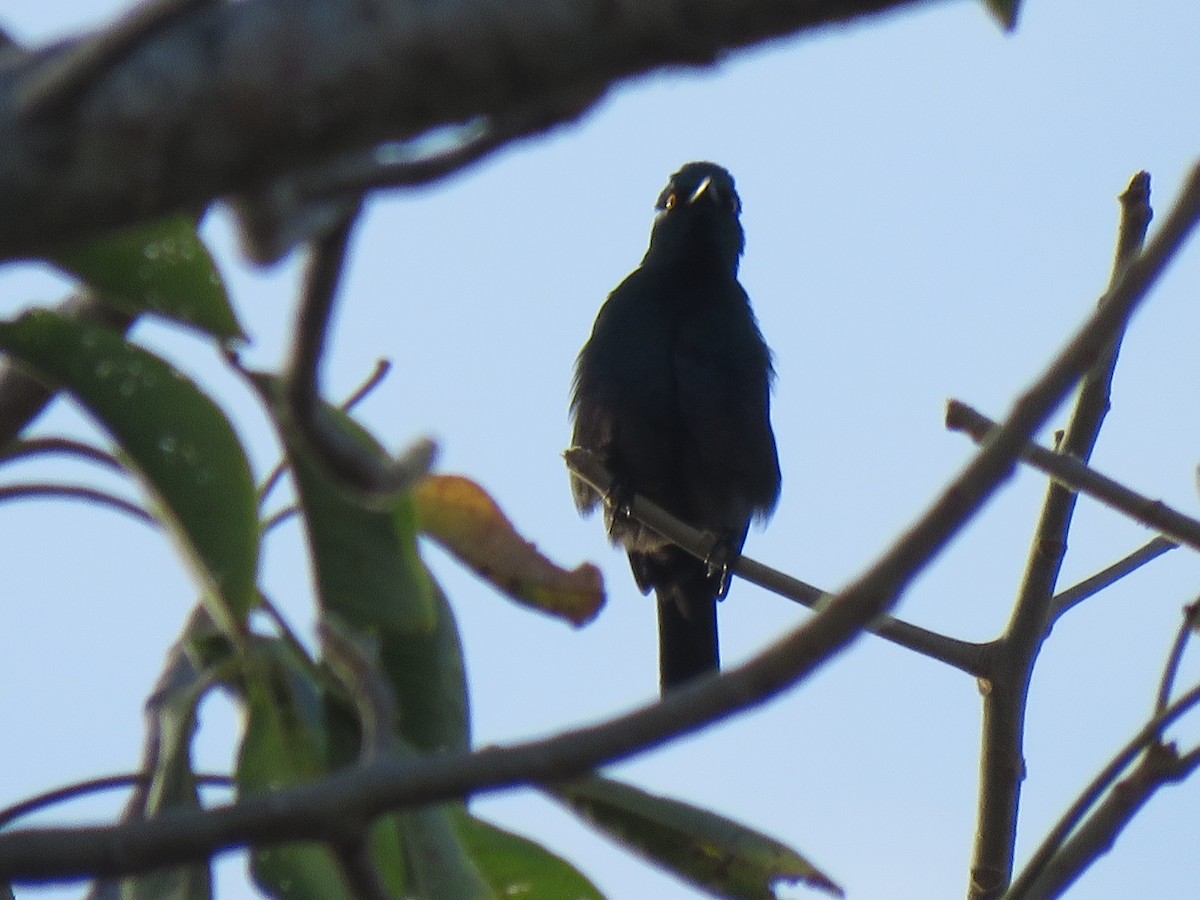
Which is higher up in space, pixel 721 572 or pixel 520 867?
pixel 721 572

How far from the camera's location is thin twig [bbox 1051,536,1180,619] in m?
2.78

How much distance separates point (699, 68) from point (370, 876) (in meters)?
0.57

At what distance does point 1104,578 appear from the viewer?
2807 mm

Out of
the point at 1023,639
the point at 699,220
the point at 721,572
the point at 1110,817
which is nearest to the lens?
the point at 1110,817

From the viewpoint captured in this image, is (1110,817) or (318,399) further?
(1110,817)

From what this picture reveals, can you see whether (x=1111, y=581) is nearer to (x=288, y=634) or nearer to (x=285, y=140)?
(x=288, y=634)

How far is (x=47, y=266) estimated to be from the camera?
170 cm

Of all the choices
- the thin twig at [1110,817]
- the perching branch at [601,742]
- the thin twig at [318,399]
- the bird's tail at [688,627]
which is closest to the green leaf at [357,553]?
the thin twig at [318,399]

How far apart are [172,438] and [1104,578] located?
1693mm

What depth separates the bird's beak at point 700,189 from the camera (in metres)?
6.42

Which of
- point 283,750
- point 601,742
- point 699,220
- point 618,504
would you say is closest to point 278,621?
point 283,750

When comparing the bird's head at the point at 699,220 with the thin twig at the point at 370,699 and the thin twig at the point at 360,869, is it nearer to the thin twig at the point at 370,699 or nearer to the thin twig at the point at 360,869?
the thin twig at the point at 370,699

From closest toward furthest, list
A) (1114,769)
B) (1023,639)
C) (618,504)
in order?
(1114,769), (1023,639), (618,504)

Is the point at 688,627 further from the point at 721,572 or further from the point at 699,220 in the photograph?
the point at 699,220
